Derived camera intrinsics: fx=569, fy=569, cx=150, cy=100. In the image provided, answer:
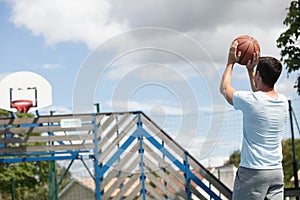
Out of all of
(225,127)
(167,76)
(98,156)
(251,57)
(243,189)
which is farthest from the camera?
(225,127)

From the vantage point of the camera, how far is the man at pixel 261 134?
3.70 m

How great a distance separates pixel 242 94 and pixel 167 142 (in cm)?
596

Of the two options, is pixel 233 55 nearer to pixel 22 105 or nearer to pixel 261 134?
pixel 261 134

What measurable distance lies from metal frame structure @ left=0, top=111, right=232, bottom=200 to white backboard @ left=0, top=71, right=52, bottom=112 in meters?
0.36

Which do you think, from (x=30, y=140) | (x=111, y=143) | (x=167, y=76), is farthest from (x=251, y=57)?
(x=30, y=140)

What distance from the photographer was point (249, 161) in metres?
3.72

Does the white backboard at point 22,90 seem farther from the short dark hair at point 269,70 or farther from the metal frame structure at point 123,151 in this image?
the short dark hair at point 269,70

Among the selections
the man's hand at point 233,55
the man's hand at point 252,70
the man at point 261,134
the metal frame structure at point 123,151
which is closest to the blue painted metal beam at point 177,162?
the metal frame structure at point 123,151

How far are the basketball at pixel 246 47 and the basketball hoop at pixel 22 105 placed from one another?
6.37 metres

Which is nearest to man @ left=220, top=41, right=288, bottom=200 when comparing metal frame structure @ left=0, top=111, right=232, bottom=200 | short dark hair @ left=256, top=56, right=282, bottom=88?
short dark hair @ left=256, top=56, right=282, bottom=88

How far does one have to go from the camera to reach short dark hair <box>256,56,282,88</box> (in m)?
3.71

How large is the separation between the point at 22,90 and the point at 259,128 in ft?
24.8

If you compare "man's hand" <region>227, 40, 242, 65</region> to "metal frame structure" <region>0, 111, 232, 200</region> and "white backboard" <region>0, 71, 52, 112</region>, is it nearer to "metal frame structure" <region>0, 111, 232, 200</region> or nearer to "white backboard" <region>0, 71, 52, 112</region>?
"metal frame structure" <region>0, 111, 232, 200</region>

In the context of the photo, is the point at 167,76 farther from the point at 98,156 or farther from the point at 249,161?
the point at 249,161
